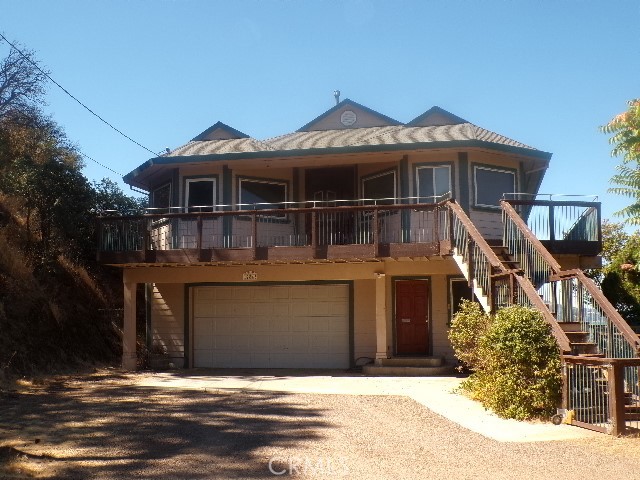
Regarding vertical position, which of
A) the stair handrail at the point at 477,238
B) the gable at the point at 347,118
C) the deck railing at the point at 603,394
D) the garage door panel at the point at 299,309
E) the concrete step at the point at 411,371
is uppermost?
the gable at the point at 347,118

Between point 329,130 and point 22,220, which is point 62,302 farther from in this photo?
point 329,130

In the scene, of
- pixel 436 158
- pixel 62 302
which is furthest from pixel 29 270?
pixel 436 158

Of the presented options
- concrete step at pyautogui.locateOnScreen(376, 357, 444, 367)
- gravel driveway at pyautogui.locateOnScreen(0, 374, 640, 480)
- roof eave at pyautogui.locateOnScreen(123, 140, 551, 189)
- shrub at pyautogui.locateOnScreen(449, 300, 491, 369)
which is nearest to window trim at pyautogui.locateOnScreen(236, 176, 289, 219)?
roof eave at pyautogui.locateOnScreen(123, 140, 551, 189)

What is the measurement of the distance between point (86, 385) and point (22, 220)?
26.5 feet

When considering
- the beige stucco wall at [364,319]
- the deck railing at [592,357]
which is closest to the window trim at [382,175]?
the beige stucco wall at [364,319]

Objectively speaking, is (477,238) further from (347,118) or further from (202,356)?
(347,118)

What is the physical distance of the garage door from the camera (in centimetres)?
1767

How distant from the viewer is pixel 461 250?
14117mm

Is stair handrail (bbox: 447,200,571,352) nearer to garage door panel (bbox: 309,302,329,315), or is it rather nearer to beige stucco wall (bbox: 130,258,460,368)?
beige stucco wall (bbox: 130,258,460,368)

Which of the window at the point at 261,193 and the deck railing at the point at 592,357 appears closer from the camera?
the deck railing at the point at 592,357

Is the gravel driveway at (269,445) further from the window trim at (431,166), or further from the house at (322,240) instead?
the window trim at (431,166)

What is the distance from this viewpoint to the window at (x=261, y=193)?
18.0 m

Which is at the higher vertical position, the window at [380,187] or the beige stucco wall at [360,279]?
the window at [380,187]

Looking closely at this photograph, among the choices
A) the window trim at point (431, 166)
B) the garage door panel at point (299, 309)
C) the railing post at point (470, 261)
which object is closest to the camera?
the railing post at point (470, 261)
